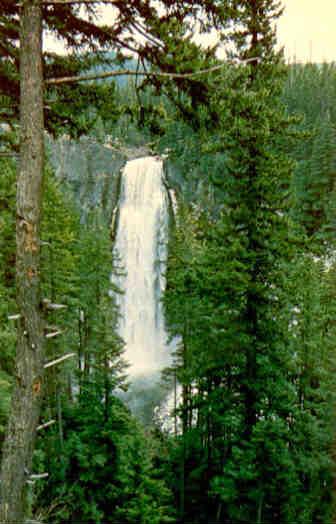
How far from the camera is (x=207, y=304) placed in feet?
43.8

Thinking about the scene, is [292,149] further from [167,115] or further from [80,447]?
[167,115]

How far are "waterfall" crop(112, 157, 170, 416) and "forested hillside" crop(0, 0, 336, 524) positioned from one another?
1162 centimetres

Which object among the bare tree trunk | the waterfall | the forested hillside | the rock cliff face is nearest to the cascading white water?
the waterfall

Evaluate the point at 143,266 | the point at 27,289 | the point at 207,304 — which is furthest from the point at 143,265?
the point at 27,289

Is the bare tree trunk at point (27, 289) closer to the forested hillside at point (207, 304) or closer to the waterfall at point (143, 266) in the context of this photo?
the forested hillside at point (207, 304)

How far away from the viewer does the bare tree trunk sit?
4254 mm

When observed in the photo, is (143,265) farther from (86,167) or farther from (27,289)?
(27,289)

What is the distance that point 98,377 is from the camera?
15.0 m

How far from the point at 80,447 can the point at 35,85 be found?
46.0 feet

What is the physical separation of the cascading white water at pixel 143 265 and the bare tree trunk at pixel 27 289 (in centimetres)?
2825

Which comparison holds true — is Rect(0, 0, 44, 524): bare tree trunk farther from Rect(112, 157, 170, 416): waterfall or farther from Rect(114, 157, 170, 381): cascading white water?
Rect(114, 157, 170, 381): cascading white water

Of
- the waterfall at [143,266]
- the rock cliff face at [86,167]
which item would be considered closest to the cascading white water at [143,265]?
the waterfall at [143,266]

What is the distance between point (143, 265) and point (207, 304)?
1033 inches

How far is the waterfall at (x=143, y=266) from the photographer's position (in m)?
35.3
